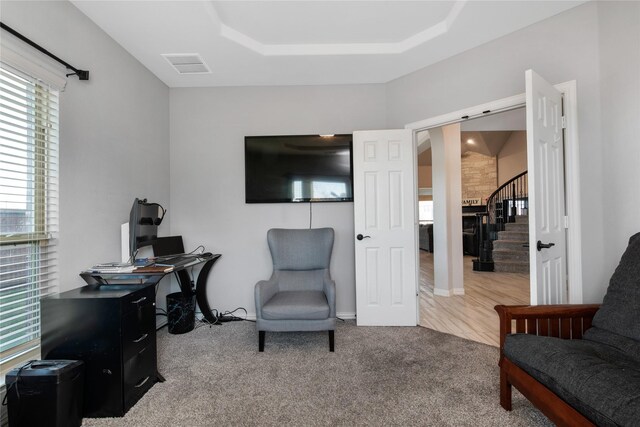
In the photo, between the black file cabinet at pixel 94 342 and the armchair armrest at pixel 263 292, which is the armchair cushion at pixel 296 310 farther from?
the black file cabinet at pixel 94 342

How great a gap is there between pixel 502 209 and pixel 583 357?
260 inches

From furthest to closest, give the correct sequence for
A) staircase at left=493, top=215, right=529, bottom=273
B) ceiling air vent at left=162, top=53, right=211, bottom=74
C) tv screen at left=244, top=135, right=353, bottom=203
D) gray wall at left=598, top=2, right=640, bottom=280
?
1. staircase at left=493, top=215, right=529, bottom=273
2. tv screen at left=244, top=135, right=353, bottom=203
3. ceiling air vent at left=162, top=53, right=211, bottom=74
4. gray wall at left=598, top=2, right=640, bottom=280

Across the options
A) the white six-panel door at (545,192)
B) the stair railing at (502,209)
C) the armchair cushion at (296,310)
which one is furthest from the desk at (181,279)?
the stair railing at (502,209)

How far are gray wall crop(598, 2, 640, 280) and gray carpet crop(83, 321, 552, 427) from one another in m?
1.30

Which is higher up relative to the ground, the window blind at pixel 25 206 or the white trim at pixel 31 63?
the white trim at pixel 31 63

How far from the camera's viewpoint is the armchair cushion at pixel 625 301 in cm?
152

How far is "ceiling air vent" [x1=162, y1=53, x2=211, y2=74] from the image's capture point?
2768 mm

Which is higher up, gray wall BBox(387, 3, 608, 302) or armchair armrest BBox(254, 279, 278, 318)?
gray wall BBox(387, 3, 608, 302)

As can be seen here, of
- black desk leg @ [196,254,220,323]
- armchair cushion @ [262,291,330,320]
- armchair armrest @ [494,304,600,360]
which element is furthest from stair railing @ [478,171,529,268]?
black desk leg @ [196,254,220,323]

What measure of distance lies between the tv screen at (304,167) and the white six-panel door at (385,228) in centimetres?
23

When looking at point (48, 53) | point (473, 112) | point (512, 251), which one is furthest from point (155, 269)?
point (512, 251)

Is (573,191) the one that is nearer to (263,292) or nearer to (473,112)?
(473,112)

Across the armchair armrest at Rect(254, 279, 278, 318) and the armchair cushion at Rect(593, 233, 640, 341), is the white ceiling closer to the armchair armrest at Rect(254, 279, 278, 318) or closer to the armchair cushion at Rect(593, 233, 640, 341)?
the armchair cushion at Rect(593, 233, 640, 341)

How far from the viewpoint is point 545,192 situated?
2.03m
